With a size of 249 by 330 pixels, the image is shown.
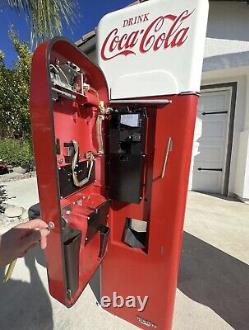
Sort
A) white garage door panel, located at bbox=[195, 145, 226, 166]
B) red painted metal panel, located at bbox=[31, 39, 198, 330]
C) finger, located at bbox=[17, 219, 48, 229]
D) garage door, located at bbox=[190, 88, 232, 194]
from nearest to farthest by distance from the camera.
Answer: finger, located at bbox=[17, 219, 48, 229]
red painted metal panel, located at bbox=[31, 39, 198, 330]
garage door, located at bbox=[190, 88, 232, 194]
white garage door panel, located at bbox=[195, 145, 226, 166]

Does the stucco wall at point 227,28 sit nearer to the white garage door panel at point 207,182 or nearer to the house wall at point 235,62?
the house wall at point 235,62

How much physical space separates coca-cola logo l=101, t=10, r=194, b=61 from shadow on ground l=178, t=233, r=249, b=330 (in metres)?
2.05

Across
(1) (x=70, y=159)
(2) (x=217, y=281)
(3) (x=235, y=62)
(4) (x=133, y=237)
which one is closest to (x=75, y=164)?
(1) (x=70, y=159)

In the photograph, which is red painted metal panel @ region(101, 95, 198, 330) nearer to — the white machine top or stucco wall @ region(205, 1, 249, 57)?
the white machine top

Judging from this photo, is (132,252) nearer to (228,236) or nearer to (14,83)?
(228,236)

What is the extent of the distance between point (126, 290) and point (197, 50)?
171 cm

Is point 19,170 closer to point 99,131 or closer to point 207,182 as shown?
point 207,182

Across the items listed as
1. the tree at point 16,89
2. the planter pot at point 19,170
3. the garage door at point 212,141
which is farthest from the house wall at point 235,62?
the planter pot at point 19,170

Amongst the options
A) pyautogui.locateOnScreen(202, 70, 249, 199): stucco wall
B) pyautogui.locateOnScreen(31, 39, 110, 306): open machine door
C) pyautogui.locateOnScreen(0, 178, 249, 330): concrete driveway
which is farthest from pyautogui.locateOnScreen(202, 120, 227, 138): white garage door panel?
pyautogui.locateOnScreen(31, 39, 110, 306): open machine door

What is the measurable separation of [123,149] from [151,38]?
2.29ft

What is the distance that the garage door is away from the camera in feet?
15.3

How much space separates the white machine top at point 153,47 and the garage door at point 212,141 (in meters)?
3.85

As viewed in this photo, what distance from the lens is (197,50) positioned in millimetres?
1168

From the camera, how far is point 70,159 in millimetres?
1315
